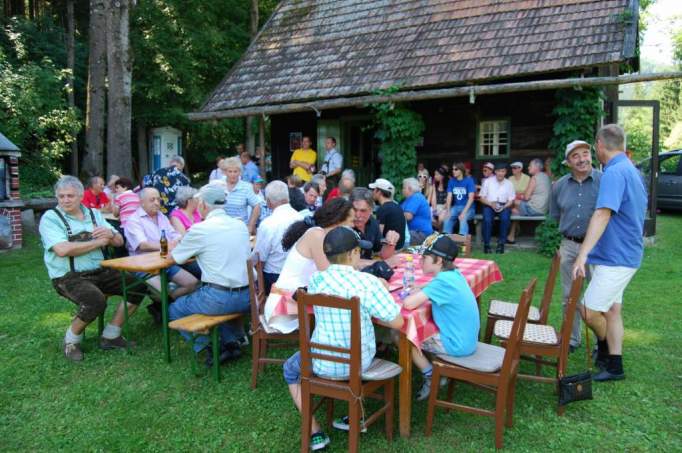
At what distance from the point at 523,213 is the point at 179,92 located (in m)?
14.1

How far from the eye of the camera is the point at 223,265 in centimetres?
444

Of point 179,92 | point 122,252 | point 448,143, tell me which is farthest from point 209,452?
point 179,92

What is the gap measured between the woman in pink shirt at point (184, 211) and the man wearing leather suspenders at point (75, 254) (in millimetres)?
775

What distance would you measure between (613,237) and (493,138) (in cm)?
714

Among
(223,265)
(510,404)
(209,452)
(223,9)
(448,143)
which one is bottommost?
(209,452)

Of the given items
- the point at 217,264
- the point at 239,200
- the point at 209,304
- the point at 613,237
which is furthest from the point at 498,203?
the point at 209,304

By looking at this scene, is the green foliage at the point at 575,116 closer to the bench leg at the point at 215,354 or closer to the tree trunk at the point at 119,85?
the bench leg at the point at 215,354

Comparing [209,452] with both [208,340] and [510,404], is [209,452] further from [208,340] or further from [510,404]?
[510,404]

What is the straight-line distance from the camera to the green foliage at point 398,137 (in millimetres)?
10156

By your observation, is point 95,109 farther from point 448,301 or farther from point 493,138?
point 448,301

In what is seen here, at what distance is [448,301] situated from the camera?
3.37 metres

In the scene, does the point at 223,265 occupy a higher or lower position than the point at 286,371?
higher

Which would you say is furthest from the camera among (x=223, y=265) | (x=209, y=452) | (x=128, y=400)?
(x=223, y=265)

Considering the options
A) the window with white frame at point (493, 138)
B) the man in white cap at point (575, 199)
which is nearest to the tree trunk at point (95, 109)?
the window with white frame at point (493, 138)
